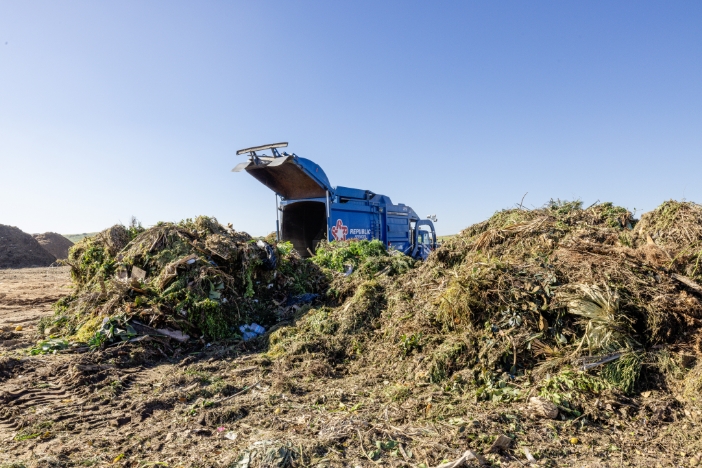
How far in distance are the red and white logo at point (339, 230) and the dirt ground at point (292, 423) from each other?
6.99 metres

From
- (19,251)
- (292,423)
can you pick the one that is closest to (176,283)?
(292,423)

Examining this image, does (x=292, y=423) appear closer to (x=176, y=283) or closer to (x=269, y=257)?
(x=176, y=283)

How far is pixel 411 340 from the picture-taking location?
Answer: 5375 millimetres

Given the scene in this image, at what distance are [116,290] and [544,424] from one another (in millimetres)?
6837

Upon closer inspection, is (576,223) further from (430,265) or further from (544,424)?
(544,424)

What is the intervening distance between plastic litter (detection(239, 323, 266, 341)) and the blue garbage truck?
3937 millimetres

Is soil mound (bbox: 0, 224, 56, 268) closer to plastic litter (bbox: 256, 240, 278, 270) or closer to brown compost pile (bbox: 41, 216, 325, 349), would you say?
brown compost pile (bbox: 41, 216, 325, 349)

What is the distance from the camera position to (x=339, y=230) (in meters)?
12.6

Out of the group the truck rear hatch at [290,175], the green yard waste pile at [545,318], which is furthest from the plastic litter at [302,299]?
the truck rear hatch at [290,175]

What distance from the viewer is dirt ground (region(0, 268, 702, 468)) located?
10.8 ft

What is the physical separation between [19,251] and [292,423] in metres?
31.2

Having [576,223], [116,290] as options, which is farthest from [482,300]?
[116,290]

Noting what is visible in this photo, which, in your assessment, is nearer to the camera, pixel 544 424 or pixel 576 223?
pixel 544 424

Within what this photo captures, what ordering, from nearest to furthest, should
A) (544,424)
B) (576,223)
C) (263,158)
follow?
(544,424) → (576,223) → (263,158)
